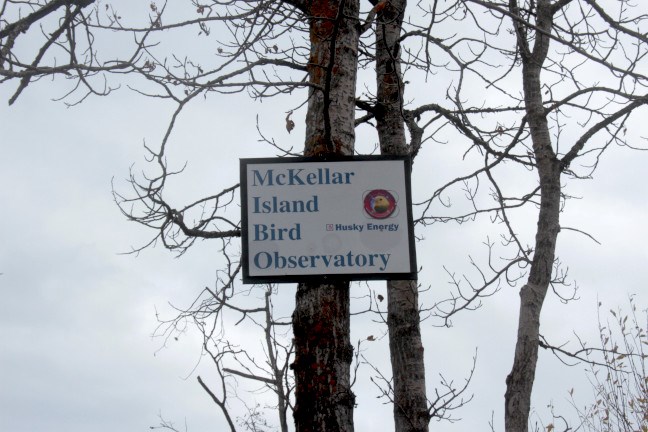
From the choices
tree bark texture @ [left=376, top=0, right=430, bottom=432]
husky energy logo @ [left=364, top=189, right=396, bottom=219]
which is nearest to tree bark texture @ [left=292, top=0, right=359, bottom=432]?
husky energy logo @ [left=364, top=189, right=396, bottom=219]

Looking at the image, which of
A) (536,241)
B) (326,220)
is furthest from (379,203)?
(536,241)

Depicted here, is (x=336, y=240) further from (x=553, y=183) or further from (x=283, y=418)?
(x=553, y=183)

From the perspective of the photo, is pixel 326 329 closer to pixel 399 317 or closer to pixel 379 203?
pixel 379 203

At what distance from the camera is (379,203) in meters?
3.78

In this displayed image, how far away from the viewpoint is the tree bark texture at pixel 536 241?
5.35 metres

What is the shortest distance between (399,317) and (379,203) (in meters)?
2.44

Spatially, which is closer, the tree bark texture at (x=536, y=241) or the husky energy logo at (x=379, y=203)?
the husky energy logo at (x=379, y=203)

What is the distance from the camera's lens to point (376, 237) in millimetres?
3740

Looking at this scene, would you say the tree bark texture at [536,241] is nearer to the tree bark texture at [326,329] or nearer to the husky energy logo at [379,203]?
the tree bark texture at [326,329]

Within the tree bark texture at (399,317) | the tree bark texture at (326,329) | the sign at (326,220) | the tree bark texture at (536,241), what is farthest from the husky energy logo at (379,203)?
the tree bark texture at (536,241)

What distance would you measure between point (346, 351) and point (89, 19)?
231cm

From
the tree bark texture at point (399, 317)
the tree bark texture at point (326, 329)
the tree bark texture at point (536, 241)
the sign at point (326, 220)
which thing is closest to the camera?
the tree bark texture at point (326, 329)

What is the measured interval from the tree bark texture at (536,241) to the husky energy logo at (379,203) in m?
1.90

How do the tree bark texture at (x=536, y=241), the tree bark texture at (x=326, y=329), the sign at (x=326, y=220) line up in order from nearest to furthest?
1. the tree bark texture at (x=326, y=329)
2. the sign at (x=326, y=220)
3. the tree bark texture at (x=536, y=241)
